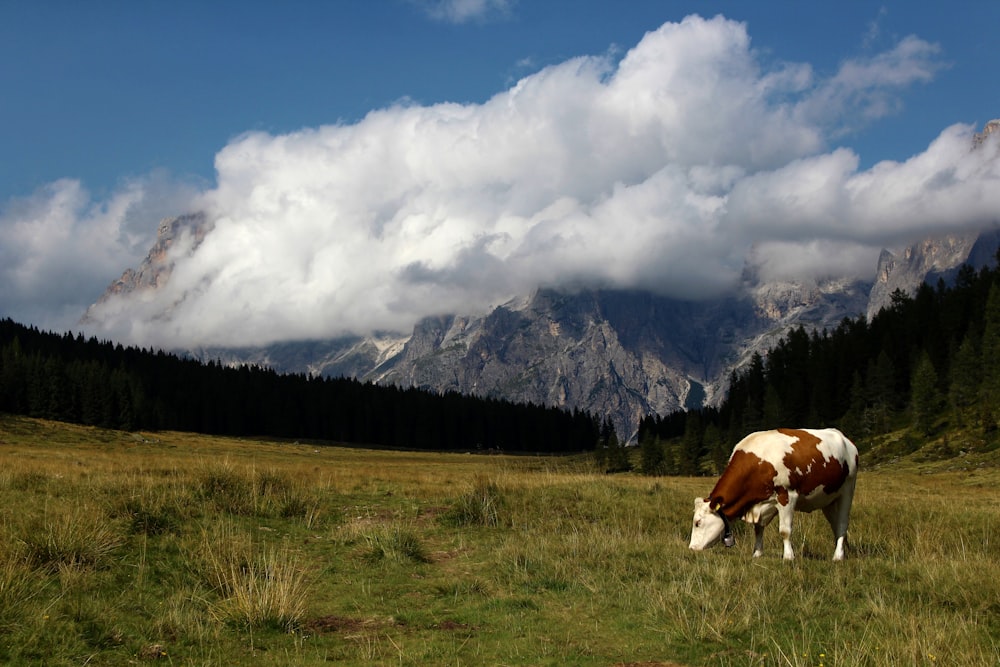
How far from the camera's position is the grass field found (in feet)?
25.4

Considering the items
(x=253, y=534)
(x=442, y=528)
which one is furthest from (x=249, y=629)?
(x=442, y=528)

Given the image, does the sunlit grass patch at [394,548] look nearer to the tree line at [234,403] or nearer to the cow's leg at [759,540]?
the cow's leg at [759,540]

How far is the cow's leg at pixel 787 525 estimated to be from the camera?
12.9 meters

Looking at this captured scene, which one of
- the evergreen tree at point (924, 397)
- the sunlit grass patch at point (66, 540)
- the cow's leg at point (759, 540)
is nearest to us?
the sunlit grass patch at point (66, 540)

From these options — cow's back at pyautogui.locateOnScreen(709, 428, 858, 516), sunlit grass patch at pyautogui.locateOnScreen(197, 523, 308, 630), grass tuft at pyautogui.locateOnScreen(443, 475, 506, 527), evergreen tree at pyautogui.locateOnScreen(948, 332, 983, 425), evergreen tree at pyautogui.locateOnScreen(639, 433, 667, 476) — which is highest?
evergreen tree at pyautogui.locateOnScreen(948, 332, 983, 425)

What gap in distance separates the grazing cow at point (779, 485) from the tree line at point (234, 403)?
119 meters

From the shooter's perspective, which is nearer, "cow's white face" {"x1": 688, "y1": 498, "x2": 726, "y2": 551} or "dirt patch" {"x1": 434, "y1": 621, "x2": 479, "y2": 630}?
"dirt patch" {"x1": 434, "y1": 621, "x2": 479, "y2": 630}

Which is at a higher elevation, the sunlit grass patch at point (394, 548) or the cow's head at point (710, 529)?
the cow's head at point (710, 529)

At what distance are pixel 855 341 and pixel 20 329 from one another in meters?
191

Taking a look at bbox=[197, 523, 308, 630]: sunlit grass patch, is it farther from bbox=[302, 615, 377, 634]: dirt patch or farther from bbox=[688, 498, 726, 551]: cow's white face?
bbox=[688, 498, 726, 551]: cow's white face

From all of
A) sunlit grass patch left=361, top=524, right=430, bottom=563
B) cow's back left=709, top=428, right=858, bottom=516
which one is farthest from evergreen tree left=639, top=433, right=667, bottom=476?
sunlit grass patch left=361, top=524, right=430, bottom=563

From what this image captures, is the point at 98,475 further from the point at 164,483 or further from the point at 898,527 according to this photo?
the point at 898,527

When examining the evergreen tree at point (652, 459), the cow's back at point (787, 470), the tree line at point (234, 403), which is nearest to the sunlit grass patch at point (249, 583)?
the cow's back at point (787, 470)

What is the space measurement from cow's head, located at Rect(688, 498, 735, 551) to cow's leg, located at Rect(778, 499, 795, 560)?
1043 millimetres
